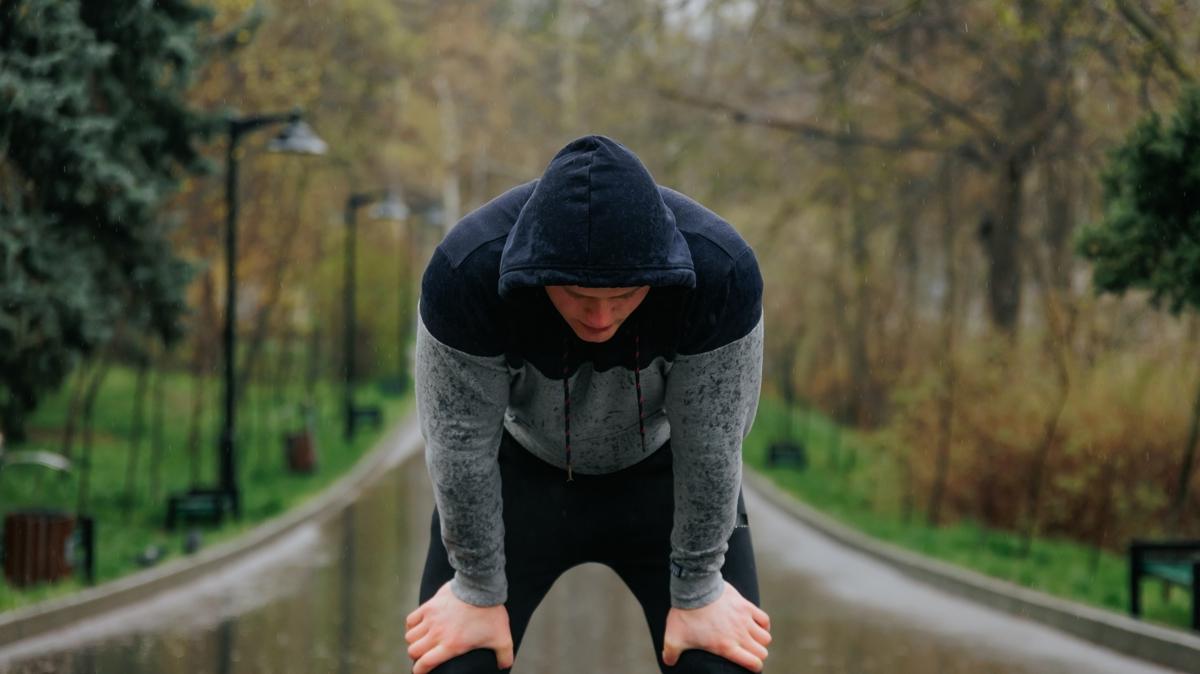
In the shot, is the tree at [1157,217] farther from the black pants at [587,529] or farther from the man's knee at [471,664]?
the man's knee at [471,664]

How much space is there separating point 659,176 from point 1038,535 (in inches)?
426

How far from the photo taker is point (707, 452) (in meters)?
2.83

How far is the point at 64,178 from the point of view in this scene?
450 inches

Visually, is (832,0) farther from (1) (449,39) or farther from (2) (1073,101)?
(1) (449,39)

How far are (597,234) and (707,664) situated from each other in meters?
1.05

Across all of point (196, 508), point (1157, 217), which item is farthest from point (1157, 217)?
point (196, 508)

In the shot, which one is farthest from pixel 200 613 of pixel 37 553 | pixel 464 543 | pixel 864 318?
pixel 864 318

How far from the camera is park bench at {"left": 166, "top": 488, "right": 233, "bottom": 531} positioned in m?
13.7

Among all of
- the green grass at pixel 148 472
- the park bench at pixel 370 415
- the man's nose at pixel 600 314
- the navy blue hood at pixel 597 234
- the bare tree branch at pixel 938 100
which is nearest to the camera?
the navy blue hood at pixel 597 234

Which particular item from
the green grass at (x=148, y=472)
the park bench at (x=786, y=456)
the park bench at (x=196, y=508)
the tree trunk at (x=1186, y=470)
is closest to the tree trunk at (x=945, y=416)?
the tree trunk at (x=1186, y=470)

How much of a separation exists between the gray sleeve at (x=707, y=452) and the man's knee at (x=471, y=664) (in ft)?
1.34

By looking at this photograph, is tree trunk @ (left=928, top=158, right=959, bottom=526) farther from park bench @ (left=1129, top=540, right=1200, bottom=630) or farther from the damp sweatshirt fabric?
the damp sweatshirt fabric

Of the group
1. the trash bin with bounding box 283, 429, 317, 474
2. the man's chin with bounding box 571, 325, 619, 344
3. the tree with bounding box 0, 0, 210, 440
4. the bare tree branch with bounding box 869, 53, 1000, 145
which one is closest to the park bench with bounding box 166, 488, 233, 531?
the tree with bounding box 0, 0, 210, 440

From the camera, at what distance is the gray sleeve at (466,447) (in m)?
2.73
